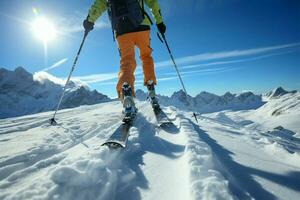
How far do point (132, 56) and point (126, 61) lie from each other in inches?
8.9

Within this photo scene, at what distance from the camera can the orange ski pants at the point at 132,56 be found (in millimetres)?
6119

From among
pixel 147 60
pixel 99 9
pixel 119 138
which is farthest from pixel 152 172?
pixel 99 9

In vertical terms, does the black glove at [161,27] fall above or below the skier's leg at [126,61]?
above

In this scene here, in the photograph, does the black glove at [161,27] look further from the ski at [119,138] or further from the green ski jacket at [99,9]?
the ski at [119,138]

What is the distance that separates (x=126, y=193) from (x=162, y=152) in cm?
127

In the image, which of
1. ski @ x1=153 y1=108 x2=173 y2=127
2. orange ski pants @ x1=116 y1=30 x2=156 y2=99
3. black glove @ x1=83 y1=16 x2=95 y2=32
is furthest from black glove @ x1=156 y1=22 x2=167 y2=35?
ski @ x1=153 y1=108 x2=173 y2=127

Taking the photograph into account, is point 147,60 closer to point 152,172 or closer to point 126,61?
point 126,61

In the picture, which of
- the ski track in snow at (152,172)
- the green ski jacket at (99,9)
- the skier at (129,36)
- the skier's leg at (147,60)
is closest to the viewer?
the ski track in snow at (152,172)

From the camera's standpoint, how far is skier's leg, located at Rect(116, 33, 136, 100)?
19.9ft

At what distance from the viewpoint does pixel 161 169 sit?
2955mm

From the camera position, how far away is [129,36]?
654 cm

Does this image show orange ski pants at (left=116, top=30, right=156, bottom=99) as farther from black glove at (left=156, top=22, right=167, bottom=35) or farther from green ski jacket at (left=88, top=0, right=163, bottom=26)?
black glove at (left=156, top=22, right=167, bottom=35)

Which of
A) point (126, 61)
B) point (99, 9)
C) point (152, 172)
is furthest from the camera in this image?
point (99, 9)

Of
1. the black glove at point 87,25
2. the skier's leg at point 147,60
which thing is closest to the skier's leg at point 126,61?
the skier's leg at point 147,60
